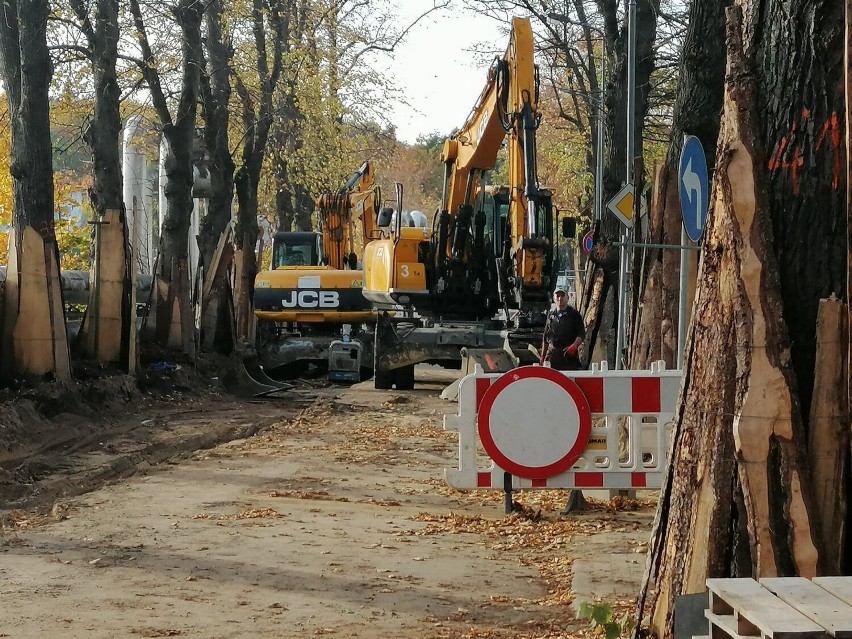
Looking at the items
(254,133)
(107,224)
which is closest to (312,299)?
(254,133)

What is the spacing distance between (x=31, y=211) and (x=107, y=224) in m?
2.54

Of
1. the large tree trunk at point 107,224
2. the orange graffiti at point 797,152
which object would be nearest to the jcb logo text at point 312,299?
the large tree trunk at point 107,224

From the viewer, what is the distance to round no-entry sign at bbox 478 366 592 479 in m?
9.93

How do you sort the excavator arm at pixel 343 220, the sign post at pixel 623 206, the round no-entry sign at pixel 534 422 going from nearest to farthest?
the round no-entry sign at pixel 534 422
the sign post at pixel 623 206
the excavator arm at pixel 343 220

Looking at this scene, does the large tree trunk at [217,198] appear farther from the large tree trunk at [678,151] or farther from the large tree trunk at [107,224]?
the large tree trunk at [678,151]

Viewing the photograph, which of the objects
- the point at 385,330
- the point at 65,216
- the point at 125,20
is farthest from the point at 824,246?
the point at 65,216

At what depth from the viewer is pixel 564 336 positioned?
61.7 feet

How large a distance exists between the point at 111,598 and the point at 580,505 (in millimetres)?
4477

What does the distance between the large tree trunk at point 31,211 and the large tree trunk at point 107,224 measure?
221 cm

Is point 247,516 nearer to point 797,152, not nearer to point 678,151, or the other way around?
point 678,151

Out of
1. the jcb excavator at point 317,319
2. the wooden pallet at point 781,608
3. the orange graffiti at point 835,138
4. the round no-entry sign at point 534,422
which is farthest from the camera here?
the jcb excavator at point 317,319

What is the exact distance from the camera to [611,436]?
1012cm

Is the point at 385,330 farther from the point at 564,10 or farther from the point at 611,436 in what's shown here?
the point at 611,436

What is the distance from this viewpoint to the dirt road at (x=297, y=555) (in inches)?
276
